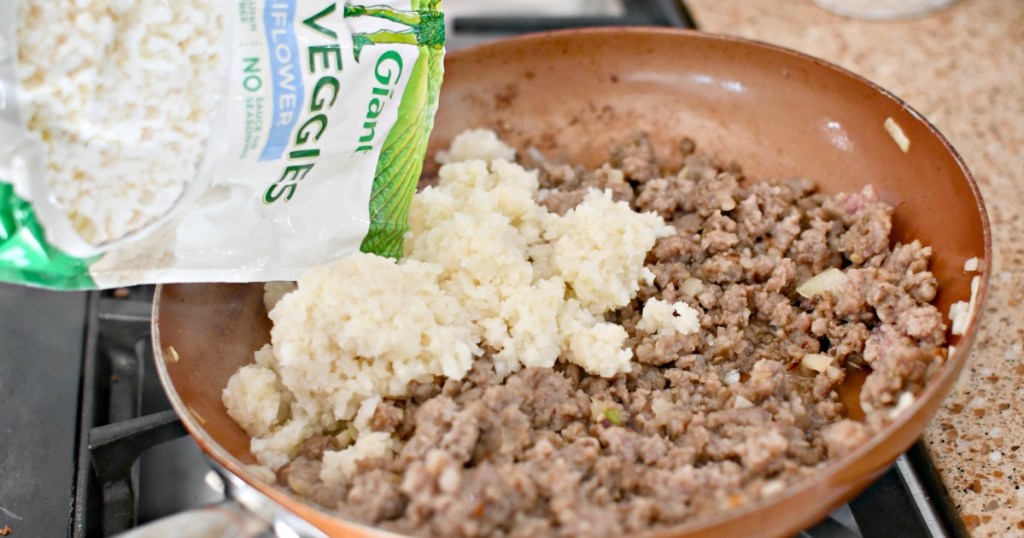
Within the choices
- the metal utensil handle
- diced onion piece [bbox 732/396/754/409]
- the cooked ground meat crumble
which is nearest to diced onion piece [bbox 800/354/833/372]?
the cooked ground meat crumble

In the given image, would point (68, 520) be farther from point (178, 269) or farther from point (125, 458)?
point (178, 269)

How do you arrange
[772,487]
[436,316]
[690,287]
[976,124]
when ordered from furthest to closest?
[976,124]
[690,287]
[436,316]
[772,487]

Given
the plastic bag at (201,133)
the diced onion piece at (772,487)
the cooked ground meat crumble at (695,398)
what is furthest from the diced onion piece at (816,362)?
the plastic bag at (201,133)

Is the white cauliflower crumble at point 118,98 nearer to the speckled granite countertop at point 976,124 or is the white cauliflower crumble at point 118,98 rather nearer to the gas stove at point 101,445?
the gas stove at point 101,445

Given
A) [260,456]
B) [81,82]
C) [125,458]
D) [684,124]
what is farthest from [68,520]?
[684,124]

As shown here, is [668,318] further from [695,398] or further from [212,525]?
[212,525]

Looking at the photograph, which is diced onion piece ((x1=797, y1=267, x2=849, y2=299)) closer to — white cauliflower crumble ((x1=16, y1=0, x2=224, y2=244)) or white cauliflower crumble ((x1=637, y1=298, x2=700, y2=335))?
white cauliflower crumble ((x1=637, y1=298, x2=700, y2=335))

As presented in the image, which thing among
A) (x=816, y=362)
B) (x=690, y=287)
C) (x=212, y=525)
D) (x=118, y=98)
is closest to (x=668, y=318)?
(x=690, y=287)

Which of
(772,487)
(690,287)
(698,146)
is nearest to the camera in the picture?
(772,487)
